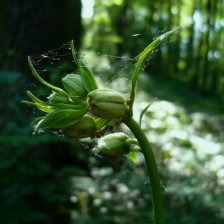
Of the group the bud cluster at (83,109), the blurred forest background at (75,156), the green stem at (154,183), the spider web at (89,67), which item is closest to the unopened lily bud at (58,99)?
the bud cluster at (83,109)

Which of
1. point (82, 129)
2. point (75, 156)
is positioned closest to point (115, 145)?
point (82, 129)

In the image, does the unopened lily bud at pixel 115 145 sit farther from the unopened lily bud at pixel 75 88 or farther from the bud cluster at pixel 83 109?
the unopened lily bud at pixel 75 88

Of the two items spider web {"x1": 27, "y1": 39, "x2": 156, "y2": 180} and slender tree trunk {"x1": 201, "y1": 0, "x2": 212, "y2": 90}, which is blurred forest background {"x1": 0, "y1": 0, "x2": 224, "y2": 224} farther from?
slender tree trunk {"x1": 201, "y1": 0, "x2": 212, "y2": 90}

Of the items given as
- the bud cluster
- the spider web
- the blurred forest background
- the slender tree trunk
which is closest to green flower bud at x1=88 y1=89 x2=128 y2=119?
the bud cluster

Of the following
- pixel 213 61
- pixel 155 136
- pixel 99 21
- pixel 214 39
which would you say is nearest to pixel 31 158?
pixel 155 136

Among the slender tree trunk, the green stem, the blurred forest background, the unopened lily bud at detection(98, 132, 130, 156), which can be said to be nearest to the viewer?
the green stem

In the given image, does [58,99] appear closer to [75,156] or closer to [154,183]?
[154,183]

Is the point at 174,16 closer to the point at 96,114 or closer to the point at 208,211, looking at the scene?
the point at 208,211
